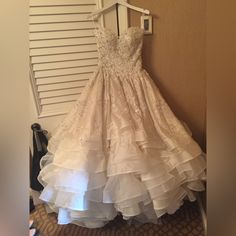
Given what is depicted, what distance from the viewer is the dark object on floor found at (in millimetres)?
694

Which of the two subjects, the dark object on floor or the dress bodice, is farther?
the dress bodice

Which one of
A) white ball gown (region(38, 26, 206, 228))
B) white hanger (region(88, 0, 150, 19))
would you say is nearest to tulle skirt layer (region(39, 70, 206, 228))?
white ball gown (region(38, 26, 206, 228))

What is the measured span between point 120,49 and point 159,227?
629 millimetres

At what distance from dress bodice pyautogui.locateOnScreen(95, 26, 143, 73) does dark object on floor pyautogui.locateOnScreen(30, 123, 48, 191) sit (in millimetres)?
308

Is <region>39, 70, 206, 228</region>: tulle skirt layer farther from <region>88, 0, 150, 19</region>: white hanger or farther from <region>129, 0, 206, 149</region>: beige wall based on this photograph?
<region>88, 0, 150, 19</region>: white hanger

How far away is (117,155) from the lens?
81cm

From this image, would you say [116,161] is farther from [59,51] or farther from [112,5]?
[112,5]
